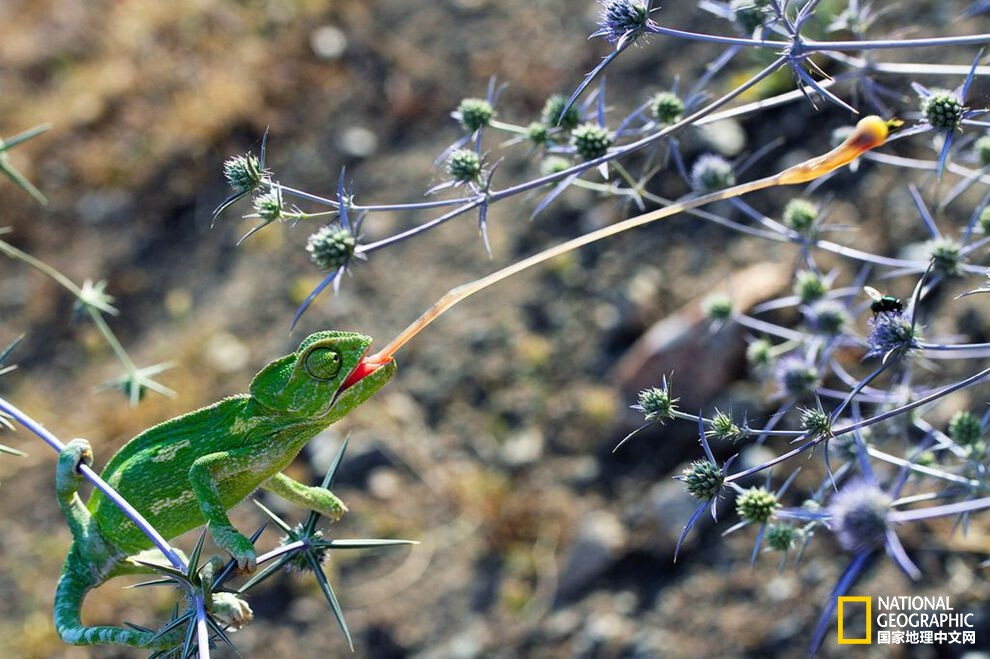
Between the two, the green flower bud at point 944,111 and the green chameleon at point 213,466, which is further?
the green flower bud at point 944,111

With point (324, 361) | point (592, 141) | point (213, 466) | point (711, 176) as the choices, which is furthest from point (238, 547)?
point (711, 176)

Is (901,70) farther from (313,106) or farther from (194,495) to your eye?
(313,106)

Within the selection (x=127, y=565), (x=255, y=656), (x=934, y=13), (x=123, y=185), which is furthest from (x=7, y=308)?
(x=934, y=13)

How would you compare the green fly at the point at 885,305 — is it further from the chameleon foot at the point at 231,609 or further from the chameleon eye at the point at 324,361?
the chameleon foot at the point at 231,609

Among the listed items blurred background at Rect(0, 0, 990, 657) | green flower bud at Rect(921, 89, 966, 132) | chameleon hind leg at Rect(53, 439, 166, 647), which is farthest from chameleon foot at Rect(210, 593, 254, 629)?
blurred background at Rect(0, 0, 990, 657)

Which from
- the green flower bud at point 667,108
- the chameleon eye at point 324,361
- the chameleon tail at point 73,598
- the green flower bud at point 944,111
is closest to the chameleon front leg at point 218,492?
the chameleon eye at point 324,361

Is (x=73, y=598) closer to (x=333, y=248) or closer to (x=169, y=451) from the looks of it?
(x=169, y=451)

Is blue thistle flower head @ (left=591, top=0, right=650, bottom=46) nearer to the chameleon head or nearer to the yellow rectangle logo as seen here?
the chameleon head
